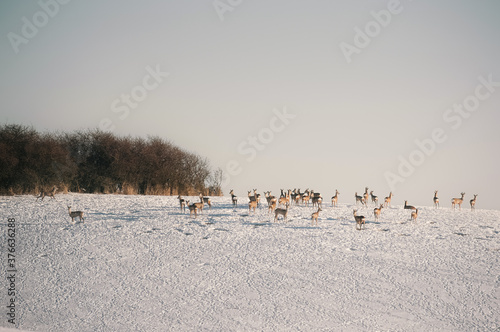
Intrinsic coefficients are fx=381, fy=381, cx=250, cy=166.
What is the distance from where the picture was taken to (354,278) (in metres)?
9.37

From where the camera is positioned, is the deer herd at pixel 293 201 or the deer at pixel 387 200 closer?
the deer herd at pixel 293 201

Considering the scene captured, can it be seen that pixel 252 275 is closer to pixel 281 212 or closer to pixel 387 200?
pixel 281 212

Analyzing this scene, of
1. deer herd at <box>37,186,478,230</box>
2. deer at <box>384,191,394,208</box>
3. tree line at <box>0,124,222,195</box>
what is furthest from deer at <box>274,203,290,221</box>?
tree line at <box>0,124,222,195</box>

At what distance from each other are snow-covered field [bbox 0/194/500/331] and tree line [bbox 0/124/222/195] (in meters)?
10.4

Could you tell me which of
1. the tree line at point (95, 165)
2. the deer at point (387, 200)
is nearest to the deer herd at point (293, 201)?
the deer at point (387, 200)

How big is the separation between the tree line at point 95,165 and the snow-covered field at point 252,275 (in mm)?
10364

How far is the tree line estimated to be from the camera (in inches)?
948

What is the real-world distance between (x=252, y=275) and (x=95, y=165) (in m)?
23.4

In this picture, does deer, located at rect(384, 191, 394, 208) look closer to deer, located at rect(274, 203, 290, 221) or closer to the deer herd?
the deer herd

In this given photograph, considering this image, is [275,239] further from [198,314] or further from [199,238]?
[198,314]

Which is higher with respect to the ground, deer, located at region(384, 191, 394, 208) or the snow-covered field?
deer, located at region(384, 191, 394, 208)

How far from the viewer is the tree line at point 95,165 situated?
948 inches

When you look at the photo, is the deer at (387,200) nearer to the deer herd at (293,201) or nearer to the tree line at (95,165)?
the deer herd at (293,201)

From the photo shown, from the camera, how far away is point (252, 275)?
9539 millimetres
